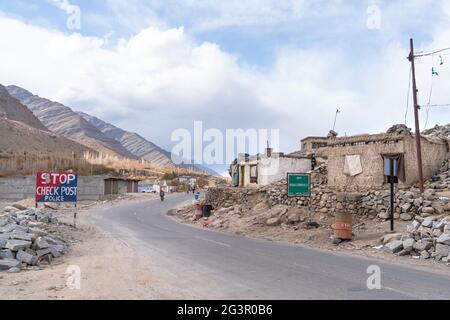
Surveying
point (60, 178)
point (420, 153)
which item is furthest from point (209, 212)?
point (420, 153)

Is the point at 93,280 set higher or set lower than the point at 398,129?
lower

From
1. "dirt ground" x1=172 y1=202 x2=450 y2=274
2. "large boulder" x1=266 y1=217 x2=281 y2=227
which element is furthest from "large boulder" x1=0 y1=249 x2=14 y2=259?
"large boulder" x1=266 y1=217 x2=281 y2=227

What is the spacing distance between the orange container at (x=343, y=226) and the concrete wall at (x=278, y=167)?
56.4 feet

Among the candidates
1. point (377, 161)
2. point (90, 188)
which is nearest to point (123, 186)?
point (90, 188)

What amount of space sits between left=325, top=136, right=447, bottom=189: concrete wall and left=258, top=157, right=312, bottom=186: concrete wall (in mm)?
10030

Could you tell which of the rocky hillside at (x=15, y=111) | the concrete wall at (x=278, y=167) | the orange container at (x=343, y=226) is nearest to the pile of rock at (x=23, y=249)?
the orange container at (x=343, y=226)

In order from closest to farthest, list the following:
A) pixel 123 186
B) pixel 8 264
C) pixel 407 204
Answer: pixel 8 264
pixel 407 204
pixel 123 186

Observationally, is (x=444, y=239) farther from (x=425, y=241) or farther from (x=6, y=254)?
(x=6, y=254)

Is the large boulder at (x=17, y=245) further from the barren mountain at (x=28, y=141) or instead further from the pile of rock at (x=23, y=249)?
the barren mountain at (x=28, y=141)

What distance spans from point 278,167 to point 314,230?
47.8 feet

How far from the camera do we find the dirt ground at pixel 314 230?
49.3 ft

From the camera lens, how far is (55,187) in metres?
20.2

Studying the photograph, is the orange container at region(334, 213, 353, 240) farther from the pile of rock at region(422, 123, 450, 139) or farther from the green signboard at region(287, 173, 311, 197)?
the pile of rock at region(422, 123, 450, 139)
